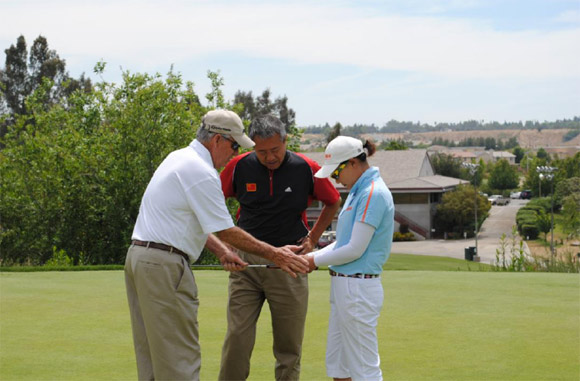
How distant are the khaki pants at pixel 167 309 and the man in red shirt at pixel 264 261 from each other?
1019mm

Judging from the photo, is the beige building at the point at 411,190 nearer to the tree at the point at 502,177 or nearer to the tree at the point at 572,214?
the tree at the point at 572,214

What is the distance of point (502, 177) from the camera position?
123188 mm

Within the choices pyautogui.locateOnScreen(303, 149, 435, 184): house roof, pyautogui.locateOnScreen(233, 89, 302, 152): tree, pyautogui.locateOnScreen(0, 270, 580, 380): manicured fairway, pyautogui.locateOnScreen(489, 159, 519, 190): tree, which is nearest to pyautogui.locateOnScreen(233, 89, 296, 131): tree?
pyautogui.locateOnScreen(233, 89, 302, 152): tree

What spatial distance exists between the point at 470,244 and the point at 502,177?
6322 cm

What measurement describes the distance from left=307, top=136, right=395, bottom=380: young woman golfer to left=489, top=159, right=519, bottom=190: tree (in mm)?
122948

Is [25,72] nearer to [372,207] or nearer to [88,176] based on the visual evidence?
[88,176]

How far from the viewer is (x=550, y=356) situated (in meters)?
6.65

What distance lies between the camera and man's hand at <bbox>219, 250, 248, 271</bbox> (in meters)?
5.13

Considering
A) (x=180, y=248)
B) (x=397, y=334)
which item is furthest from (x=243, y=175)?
(x=397, y=334)

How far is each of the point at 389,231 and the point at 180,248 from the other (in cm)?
122

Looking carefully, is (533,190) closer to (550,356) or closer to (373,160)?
(373,160)

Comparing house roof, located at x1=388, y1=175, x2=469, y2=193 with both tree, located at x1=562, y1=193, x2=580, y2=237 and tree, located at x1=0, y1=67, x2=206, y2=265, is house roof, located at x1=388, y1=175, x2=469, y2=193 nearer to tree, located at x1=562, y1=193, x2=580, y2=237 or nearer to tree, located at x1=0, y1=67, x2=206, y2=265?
tree, located at x1=562, y1=193, x2=580, y2=237

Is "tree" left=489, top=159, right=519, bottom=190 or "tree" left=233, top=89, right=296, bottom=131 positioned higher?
"tree" left=233, top=89, right=296, bottom=131

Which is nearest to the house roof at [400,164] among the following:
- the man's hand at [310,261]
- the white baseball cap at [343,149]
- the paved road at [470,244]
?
the paved road at [470,244]
